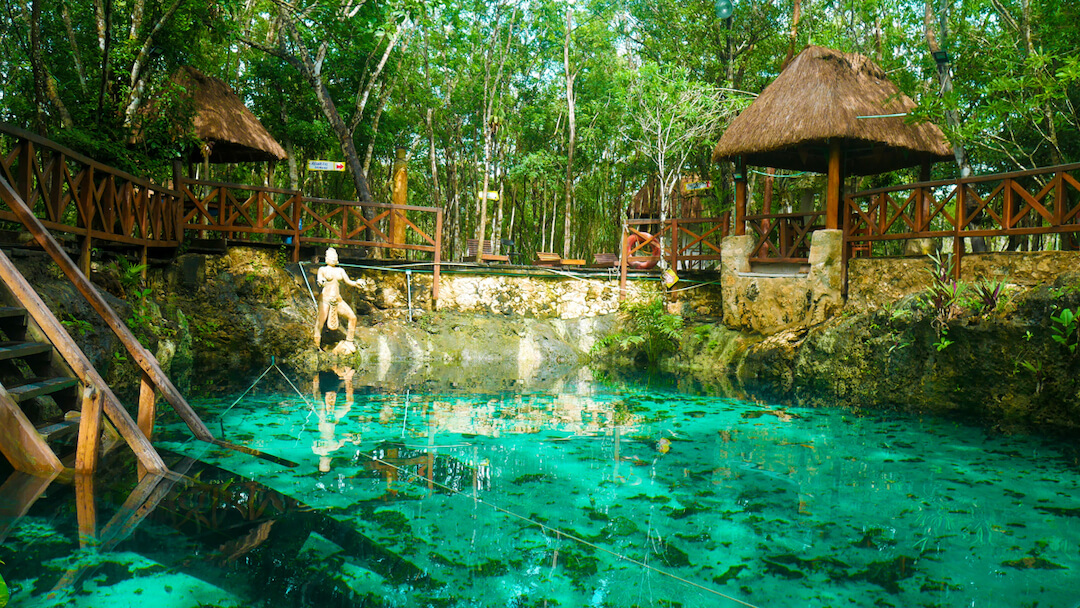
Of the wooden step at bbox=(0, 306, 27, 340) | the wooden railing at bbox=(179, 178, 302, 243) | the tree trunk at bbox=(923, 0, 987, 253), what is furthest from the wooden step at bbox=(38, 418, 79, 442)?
the tree trunk at bbox=(923, 0, 987, 253)

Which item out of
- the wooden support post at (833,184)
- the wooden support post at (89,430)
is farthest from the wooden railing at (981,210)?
the wooden support post at (89,430)

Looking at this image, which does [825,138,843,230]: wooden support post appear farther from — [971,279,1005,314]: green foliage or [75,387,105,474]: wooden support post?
[75,387,105,474]: wooden support post

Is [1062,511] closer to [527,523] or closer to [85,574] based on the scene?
[527,523]

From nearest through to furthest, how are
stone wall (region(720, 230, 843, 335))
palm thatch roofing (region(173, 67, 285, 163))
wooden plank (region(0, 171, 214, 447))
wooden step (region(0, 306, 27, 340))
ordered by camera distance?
wooden step (region(0, 306, 27, 340))
wooden plank (region(0, 171, 214, 447))
stone wall (region(720, 230, 843, 335))
palm thatch roofing (region(173, 67, 285, 163))

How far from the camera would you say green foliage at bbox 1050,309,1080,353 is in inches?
257

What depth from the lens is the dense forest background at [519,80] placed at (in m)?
9.38

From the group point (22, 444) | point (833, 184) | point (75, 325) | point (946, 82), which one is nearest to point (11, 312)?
point (22, 444)

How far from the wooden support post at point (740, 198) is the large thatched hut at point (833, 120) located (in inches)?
10.4

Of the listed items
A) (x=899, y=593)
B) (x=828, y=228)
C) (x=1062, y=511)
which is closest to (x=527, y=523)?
(x=899, y=593)

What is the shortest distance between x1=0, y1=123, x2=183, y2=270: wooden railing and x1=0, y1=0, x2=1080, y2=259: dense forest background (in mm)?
593

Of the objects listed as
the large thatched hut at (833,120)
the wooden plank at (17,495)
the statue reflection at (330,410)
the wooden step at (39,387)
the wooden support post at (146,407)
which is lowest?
the statue reflection at (330,410)

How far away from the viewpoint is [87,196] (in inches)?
299

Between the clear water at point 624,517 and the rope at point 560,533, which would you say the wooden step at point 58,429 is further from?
the rope at point 560,533

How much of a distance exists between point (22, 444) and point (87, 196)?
4.68 meters
